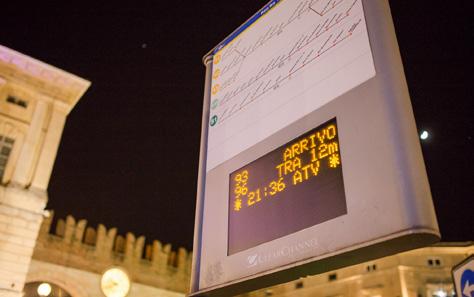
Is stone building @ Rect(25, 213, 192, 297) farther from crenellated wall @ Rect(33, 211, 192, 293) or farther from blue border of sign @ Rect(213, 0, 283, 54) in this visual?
blue border of sign @ Rect(213, 0, 283, 54)

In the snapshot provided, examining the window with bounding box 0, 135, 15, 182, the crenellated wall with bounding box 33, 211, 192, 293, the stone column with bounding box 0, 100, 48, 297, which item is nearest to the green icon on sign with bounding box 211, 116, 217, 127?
the stone column with bounding box 0, 100, 48, 297

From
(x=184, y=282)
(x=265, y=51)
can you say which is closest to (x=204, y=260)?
(x=265, y=51)

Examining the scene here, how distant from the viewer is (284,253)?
3.68 metres

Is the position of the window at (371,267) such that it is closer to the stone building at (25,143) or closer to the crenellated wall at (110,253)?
the crenellated wall at (110,253)

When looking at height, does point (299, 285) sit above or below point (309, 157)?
above

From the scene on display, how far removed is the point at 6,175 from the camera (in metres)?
17.5

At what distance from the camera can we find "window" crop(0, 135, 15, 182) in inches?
694

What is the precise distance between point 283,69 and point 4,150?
16523mm

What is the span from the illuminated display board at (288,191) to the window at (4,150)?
1593cm

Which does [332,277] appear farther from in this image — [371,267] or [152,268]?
[152,268]

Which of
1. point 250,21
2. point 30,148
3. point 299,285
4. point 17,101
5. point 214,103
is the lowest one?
point 214,103

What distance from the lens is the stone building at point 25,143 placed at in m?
16.2

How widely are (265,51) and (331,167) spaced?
194 cm

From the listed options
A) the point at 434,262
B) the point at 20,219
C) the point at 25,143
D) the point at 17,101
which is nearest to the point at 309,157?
the point at 20,219
